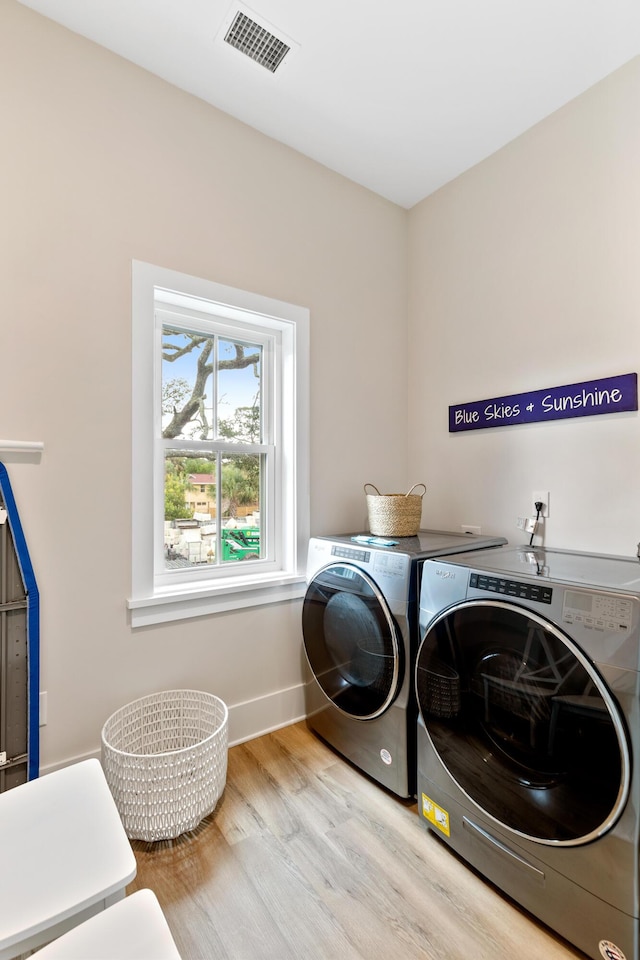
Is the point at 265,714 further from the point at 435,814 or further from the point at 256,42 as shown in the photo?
→ the point at 256,42

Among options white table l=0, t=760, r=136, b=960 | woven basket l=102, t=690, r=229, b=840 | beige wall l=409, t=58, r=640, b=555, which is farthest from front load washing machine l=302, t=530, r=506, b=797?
white table l=0, t=760, r=136, b=960

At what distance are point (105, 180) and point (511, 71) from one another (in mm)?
1634

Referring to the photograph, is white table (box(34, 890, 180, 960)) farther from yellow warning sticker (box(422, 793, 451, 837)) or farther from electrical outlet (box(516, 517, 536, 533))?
electrical outlet (box(516, 517, 536, 533))

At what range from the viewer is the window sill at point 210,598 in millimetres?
1769

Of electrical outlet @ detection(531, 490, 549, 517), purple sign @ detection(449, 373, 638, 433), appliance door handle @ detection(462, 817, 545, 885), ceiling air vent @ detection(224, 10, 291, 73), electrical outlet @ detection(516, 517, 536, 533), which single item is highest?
ceiling air vent @ detection(224, 10, 291, 73)

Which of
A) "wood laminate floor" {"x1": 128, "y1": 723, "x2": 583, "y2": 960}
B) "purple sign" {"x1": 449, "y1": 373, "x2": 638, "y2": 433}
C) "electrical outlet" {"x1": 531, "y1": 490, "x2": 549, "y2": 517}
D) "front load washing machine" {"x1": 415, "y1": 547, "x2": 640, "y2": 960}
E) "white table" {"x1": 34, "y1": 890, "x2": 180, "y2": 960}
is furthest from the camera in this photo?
"electrical outlet" {"x1": 531, "y1": 490, "x2": 549, "y2": 517}

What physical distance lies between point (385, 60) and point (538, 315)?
1.18 metres

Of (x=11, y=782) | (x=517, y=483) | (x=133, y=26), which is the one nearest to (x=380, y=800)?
(x=11, y=782)

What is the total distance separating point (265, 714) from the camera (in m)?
2.09

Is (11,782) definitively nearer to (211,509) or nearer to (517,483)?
(211,509)

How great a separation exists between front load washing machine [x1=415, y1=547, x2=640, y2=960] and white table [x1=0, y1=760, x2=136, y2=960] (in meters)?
0.93

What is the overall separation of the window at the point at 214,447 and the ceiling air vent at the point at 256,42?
32.7 inches

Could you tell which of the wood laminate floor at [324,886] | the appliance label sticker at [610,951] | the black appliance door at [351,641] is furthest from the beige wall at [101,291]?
the appliance label sticker at [610,951]

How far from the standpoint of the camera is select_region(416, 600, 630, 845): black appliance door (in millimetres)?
1045
